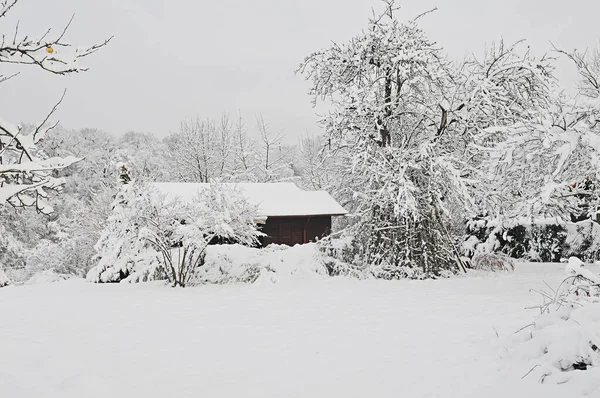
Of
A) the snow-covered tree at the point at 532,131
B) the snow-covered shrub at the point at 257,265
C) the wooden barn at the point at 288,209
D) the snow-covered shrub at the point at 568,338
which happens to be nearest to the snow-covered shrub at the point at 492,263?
the snow-covered tree at the point at 532,131

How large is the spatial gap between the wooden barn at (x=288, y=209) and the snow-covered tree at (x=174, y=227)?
7.51 meters

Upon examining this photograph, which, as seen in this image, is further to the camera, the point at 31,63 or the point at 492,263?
the point at 492,263

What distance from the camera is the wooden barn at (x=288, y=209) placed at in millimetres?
18312

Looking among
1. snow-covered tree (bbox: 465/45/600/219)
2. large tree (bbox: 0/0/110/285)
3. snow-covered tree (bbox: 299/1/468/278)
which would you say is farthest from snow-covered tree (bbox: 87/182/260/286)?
large tree (bbox: 0/0/110/285)

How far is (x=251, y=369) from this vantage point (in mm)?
4184

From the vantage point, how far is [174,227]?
9234 mm

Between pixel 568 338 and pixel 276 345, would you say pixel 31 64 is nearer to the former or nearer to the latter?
pixel 276 345

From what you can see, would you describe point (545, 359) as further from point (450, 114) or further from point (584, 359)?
→ point (450, 114)

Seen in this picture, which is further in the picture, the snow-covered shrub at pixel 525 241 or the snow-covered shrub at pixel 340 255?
the snow-covered shrub at pixel 525 241

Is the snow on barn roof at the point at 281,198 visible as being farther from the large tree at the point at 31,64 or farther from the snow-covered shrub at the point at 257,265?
the large tree at the point at 31,64

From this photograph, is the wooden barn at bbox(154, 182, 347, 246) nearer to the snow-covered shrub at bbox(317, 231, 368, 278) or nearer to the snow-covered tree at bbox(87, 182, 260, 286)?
the snow-covered shrub at bbox(317, 231, 368, 278)

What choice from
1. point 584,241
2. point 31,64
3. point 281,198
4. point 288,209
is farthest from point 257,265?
point 584,241

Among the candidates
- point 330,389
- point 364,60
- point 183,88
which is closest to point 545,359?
point 330,389

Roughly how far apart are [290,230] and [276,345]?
14.7 m
